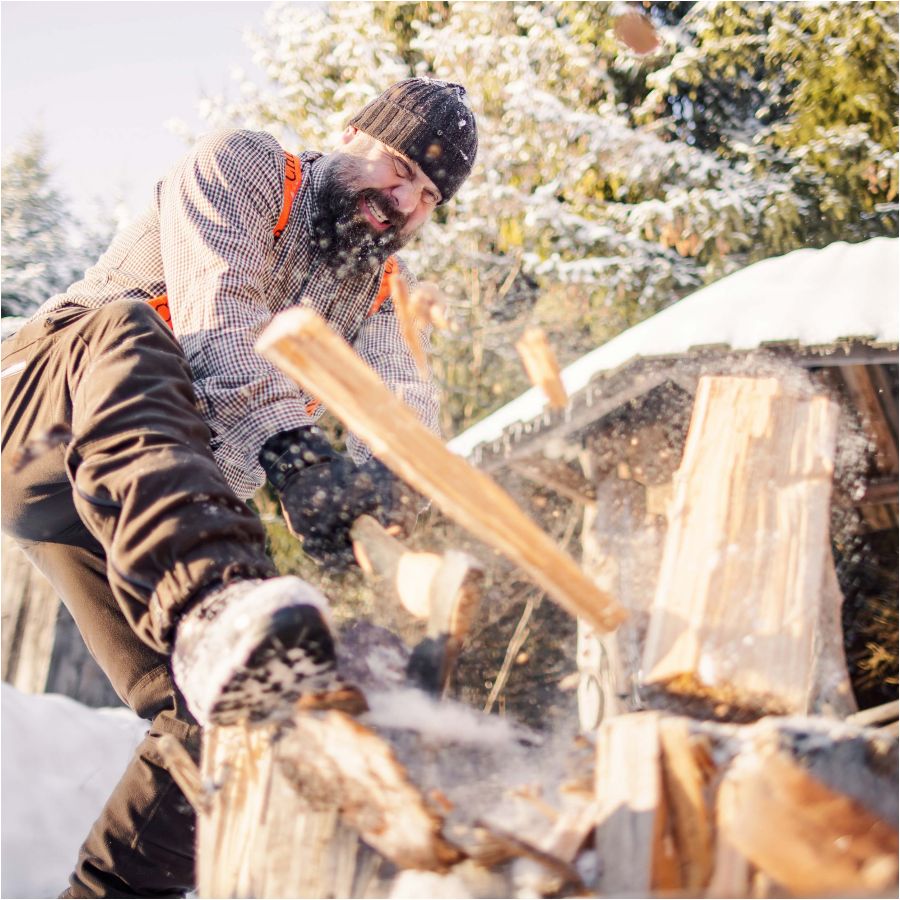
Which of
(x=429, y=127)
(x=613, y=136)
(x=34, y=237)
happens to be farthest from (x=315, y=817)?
(x=34, y=237)

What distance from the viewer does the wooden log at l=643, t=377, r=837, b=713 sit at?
4.59ft

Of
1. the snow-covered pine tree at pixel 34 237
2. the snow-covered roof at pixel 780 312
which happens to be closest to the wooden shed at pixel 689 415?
the snow-covered roof at pixel 780 312

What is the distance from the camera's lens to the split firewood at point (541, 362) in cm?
182

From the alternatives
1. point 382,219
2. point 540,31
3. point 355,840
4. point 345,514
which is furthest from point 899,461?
point 540,31

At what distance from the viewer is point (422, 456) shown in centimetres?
137

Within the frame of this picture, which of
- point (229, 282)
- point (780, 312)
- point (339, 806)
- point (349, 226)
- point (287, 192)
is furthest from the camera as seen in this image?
point (780, 312)

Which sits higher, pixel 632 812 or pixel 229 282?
pixel 229 282

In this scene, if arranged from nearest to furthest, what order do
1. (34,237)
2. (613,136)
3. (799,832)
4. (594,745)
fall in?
(799,832)
(594,745)
(613,136)
(34,237)

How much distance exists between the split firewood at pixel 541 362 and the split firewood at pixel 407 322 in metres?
0.69

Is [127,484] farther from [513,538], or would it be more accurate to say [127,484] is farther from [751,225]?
[751,225]

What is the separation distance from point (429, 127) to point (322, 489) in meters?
1.39

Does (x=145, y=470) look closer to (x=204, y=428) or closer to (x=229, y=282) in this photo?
(x=204, y=428)

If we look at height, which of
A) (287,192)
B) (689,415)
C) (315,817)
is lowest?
(315,817)

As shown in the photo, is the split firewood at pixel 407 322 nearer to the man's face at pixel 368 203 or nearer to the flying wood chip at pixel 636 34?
the man's face at pixel 368 203
